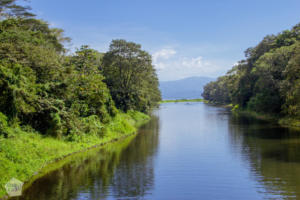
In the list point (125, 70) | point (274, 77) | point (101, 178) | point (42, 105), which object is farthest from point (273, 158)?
point (125, 70)

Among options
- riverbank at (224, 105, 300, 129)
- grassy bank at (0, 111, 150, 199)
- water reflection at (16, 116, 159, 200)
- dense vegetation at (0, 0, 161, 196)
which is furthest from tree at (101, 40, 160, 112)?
water reflection at (16, 116, 159, 200)

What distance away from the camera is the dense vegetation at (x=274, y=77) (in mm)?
38656

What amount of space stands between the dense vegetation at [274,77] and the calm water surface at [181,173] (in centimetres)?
1028

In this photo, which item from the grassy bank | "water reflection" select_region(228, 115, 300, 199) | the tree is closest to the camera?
"water reflection" select_region(228, 115, 300, 199)

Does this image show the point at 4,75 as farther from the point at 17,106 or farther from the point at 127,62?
the point at 127,62

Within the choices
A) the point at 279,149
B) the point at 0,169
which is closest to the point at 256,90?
the point at 279,149

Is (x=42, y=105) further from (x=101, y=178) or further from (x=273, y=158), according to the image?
(x=273, y=158)

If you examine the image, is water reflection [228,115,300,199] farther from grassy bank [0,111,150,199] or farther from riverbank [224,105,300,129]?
grassy bank [0,111,150,199]

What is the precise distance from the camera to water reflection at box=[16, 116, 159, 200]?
1543 centimetres

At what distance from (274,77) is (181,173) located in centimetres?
3921

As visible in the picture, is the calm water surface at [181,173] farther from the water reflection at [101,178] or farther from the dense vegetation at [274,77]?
the dense vegetation at [274,77]

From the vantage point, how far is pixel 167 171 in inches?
797

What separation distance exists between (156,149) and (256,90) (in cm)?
4312

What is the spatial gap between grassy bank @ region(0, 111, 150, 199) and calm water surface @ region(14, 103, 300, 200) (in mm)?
1263
